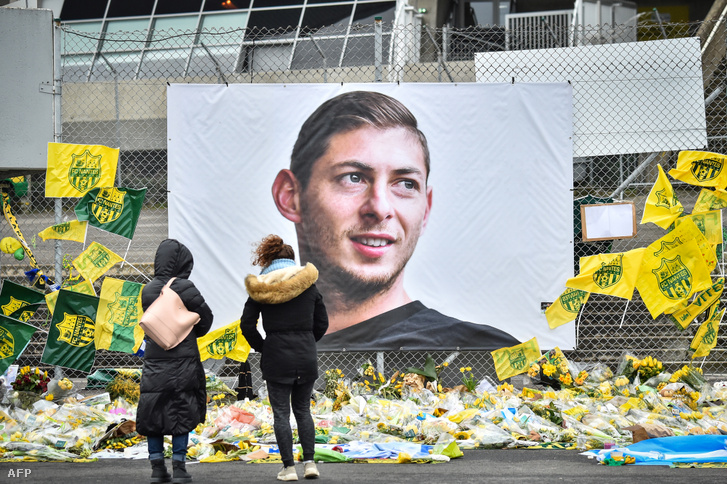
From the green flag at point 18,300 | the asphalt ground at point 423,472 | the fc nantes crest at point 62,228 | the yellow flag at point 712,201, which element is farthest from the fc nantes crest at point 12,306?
the yellow flag at point 712,201

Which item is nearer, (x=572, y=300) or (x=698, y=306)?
(x=698, y=306)

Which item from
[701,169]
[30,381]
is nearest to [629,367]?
[701,169]

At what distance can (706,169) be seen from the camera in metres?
7.02

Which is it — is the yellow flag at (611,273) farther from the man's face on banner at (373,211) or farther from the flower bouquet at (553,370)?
the man's face on banner at (373,211)

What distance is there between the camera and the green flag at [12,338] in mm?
6844

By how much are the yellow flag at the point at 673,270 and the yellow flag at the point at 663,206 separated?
112 millimetres

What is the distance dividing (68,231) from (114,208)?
1.48ft

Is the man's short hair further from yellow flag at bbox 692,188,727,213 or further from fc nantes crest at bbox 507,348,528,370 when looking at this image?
yellow flag at bbox 692,188,727,213

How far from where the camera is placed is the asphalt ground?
185 inches

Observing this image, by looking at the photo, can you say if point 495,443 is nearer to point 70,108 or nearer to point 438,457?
point 438,457

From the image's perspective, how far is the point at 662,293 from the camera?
697 centimetres

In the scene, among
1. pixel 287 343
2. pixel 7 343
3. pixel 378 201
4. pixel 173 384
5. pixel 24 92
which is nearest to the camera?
pixel 173 384

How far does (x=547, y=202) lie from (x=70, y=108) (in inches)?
363

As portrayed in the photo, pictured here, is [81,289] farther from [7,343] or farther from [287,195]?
[287,195]
